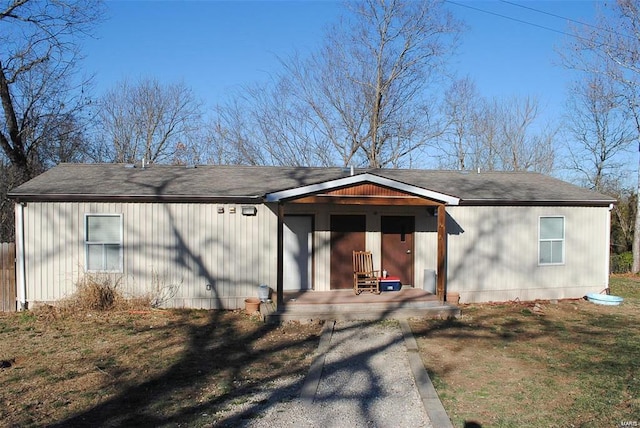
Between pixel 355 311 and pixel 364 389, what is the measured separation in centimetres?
404

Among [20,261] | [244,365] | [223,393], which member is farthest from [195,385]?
[20,261]

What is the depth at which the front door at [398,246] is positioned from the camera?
1276 cm

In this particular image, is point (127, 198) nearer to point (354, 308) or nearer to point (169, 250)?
point (169, 250)

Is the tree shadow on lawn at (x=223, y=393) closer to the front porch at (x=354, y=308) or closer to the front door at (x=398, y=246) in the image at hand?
the front porch at (x=354, y=308)

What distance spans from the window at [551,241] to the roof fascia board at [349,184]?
3.49 meters

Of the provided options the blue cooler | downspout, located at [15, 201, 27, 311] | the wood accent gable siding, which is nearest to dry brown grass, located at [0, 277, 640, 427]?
downspout, located at [15, 201, 27, 311]

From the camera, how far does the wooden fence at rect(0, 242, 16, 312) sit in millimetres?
10945

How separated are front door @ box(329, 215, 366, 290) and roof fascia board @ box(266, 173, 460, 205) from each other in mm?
2075

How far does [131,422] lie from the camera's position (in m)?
5.39

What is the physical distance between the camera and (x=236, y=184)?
12547 mm

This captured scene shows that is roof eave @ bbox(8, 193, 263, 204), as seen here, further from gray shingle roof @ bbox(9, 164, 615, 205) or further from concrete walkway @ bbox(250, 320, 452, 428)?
concrete walkway @ bbox(250, 320, 452, 428)

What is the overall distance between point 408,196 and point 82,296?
742cm

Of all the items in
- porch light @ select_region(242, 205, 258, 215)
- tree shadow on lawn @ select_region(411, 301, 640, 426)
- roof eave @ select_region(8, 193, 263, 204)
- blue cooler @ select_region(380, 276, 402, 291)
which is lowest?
tree shadow on lawn @ select_region(411, 301, 640, 426)

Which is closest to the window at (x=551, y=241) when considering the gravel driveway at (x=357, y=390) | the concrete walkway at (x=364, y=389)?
the concrete walkway at (x=364, y=389)
